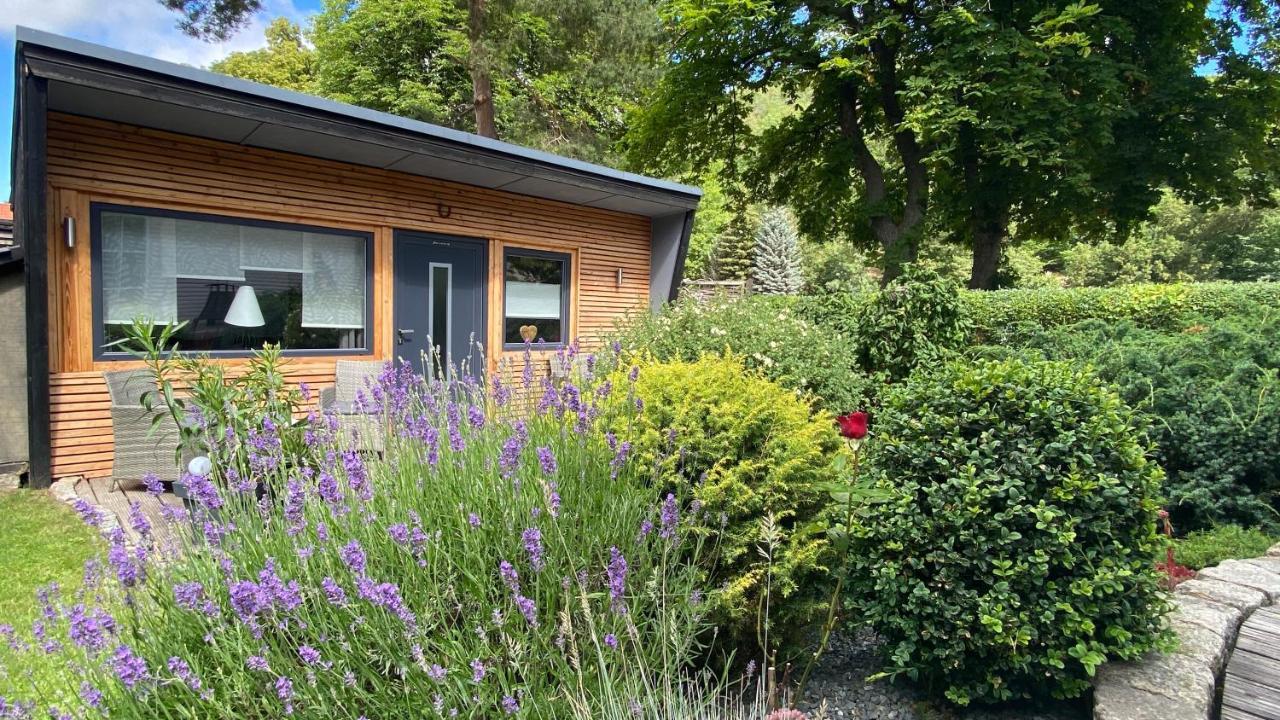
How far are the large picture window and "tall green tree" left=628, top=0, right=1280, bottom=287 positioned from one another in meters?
9.32

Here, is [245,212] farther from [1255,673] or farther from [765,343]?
[1255,673]

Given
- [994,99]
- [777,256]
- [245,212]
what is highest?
[994,99]

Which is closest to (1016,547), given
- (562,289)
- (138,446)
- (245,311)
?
(138,446)

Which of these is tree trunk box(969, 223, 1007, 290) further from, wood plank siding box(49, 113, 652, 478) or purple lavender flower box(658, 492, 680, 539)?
purple lavender flower box(658, 492, 680, 539)

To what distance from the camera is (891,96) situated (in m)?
13.3

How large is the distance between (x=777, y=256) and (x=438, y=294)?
24.7 metres

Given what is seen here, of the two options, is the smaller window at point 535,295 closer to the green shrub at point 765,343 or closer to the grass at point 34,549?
the green shrub at point 765,343

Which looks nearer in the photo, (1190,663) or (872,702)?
(1190,663)

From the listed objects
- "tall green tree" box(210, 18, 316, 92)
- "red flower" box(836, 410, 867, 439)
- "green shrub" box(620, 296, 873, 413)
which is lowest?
"red flower" box(836, 410, 867, 439)

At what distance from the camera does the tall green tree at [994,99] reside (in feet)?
34.8

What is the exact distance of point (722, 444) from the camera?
2354mm

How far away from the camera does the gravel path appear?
2104 mm

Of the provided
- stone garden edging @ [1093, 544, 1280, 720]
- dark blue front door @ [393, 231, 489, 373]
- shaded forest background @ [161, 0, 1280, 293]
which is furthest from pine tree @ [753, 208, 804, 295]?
stone garden edging @ [1093, 544, 1280, 720]

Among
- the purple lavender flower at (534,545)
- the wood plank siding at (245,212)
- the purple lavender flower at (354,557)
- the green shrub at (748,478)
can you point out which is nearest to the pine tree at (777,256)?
the wood plank siding at (245,212)
